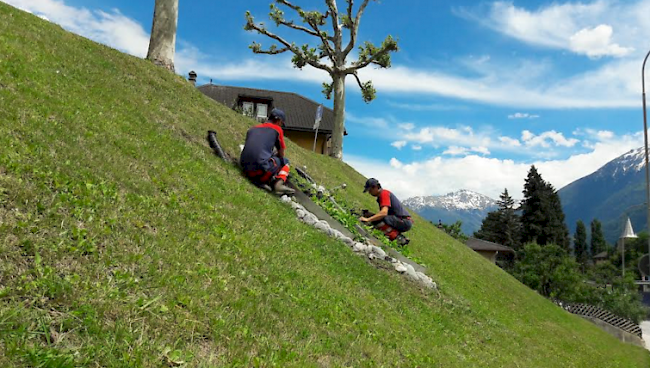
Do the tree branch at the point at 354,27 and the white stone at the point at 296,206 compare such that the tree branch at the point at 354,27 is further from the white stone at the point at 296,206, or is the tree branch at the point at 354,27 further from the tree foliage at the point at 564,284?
the tree foliage at the point at 564,284

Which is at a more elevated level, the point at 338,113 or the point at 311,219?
the point at 338,113

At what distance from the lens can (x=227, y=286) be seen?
5129mm

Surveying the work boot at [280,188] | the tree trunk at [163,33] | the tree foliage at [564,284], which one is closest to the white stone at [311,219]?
the work boot at [280,188]

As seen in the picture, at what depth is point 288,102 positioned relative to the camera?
5841cm

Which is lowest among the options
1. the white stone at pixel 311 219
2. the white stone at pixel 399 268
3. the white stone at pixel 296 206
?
the white stone at pixel 399 268

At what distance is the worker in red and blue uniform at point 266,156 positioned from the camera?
1114cm

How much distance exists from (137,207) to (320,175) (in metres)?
13.7

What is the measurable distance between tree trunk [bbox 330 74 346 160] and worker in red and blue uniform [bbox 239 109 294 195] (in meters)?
18.2

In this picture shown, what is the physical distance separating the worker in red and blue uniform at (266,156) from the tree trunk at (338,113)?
18.2m

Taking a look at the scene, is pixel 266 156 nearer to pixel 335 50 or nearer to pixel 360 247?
pixel 360 247

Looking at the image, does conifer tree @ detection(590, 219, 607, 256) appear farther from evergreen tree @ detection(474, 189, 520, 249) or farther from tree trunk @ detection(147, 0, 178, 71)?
tree trunk @ detection(147, 0, 178, 71)

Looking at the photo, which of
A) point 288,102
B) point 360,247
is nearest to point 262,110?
point 288,102

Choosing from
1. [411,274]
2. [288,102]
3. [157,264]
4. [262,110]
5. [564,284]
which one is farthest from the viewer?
[288,102]

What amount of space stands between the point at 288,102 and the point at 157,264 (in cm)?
5490
